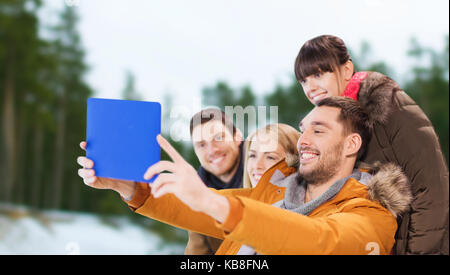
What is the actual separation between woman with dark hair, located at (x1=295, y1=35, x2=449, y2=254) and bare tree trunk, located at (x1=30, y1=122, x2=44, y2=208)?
587 centimetres

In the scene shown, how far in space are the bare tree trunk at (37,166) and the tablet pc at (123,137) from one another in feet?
18.7

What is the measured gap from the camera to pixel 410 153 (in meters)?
1.32

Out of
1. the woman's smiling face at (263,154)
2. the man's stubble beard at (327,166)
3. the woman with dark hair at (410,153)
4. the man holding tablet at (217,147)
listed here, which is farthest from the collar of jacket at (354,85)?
the man holding tablet at (217,147)

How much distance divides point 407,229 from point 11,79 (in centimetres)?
622

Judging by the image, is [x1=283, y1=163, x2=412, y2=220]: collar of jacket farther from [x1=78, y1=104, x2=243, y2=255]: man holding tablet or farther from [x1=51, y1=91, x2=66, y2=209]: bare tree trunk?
[x1=51, y1=91, x2=66, y2=209]: bare tree trunk

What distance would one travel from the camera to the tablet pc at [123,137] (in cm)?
114

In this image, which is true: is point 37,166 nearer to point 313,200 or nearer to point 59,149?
point 59,149

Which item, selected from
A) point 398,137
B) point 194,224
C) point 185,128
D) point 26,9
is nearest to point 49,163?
point 26,9

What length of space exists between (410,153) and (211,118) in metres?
0.86

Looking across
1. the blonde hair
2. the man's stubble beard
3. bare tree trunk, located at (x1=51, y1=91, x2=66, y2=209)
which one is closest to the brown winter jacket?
the man's stubble beard

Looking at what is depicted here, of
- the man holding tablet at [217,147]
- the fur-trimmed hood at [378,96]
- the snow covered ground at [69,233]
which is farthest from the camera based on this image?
the snow covered ground at [69,233]

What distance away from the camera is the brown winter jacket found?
1316mm

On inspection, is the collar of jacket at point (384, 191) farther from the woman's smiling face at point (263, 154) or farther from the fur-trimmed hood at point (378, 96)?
the woman's smiling face at point (263, 154)
